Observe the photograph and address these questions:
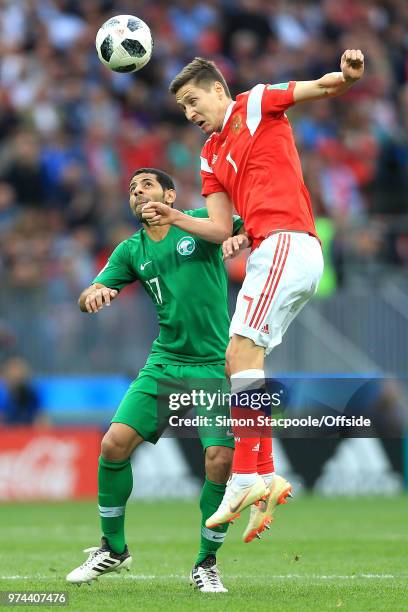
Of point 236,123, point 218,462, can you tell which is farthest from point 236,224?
point 218,462

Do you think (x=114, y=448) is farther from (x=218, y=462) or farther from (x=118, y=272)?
(x=118, y=272)

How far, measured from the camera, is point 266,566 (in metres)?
9.44

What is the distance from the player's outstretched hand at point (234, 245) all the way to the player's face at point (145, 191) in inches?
32.2

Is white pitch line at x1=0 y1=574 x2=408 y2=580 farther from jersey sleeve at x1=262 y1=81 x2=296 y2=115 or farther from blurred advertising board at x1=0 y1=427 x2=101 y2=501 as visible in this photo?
blurred advertising board at x1=0 y1=427 x2=101 y2=501

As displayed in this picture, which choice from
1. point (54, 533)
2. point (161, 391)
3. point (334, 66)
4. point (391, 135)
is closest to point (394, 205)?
point (391, 135)

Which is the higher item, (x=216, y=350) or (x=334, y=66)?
(x=334, y=66)

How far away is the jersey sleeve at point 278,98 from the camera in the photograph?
721cm

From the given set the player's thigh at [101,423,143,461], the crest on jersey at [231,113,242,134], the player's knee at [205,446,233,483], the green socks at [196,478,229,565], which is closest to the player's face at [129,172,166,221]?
the crest on jersey at [231,113,242,134]

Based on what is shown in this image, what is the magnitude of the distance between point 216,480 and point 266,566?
178 cm

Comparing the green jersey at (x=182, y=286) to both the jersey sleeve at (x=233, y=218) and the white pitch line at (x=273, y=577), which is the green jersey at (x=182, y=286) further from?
the white pitch line at (x=273, y=577)

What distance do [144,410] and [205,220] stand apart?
1.25 m

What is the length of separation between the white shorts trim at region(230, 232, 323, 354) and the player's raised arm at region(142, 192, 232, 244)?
45cm

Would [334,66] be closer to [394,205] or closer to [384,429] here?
[394,205]

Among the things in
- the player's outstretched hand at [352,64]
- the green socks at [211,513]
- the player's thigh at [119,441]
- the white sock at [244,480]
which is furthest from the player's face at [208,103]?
the green socks at [211,513]
